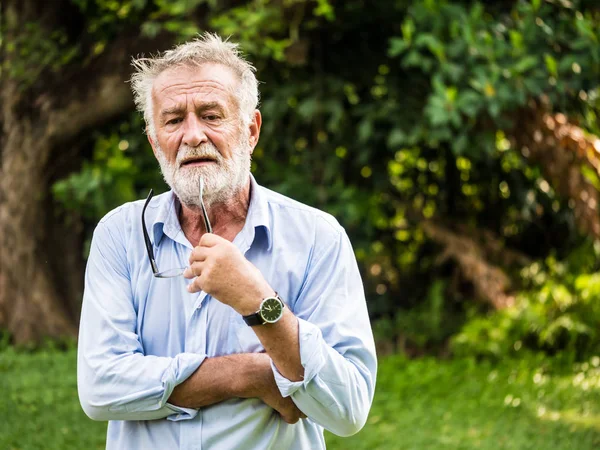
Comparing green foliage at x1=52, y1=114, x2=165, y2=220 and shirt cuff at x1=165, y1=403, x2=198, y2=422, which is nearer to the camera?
shirt cuff at x1=165, y1=403, x2=198, y2=422

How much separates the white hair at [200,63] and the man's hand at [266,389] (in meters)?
0.70

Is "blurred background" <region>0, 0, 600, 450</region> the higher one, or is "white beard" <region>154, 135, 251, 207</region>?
"white beard" <region>154, 135, 251, 207</region>

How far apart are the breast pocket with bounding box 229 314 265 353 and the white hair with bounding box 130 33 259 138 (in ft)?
1.88

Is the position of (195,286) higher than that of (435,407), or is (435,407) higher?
(195,286)

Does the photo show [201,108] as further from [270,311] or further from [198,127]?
[270,311]

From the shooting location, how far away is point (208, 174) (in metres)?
2.23

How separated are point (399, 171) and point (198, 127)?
5920mm

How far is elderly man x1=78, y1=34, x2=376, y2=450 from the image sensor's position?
1983mm

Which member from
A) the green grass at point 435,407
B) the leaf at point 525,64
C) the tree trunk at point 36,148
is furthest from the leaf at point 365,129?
the tree trunk at point 36,148

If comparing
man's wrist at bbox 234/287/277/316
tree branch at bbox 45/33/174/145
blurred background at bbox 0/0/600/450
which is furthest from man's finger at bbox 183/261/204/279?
tree branch at bbox 45/33/174/145

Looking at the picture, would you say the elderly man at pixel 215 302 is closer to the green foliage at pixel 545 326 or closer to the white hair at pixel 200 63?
the white hair at pixel 200 63

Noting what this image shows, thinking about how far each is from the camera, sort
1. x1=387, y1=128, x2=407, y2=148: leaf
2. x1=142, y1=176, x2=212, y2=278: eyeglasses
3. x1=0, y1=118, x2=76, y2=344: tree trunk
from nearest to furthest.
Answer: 1. x1=142, y1=176, x2=212, y2=278: eyeglasses
2. x1=387, y1=128, x2=407, y2=148: leaf
3. x1=0, y1=118, x2=76, y2=344: tree trunk

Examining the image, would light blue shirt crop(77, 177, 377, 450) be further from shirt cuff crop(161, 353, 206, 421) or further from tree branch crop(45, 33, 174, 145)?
tree branch crop(45, 33, 174, 145)

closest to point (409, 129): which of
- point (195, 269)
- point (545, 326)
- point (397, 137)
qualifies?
point (397, 137)
